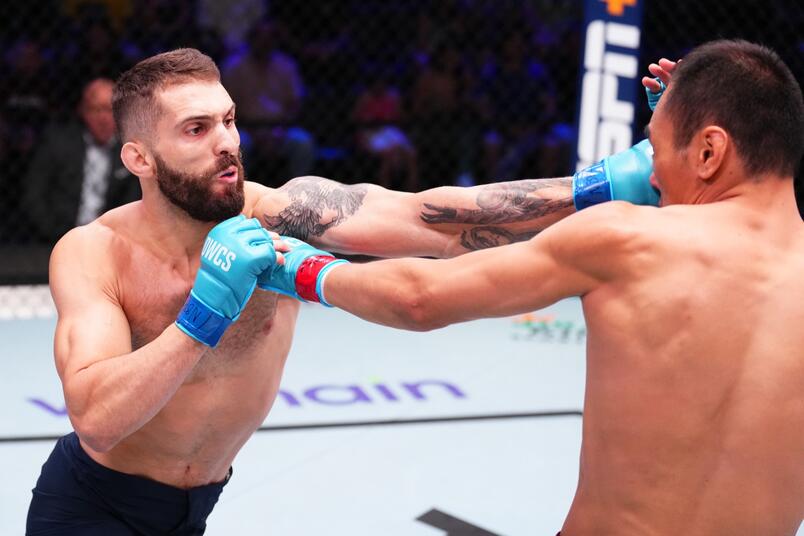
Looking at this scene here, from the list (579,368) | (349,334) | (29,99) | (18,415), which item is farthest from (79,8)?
(579,368)

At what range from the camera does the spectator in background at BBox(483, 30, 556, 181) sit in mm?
6254

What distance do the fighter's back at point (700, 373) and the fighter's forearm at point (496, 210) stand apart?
71cm

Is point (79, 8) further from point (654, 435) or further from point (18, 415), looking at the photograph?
point (654, 435)

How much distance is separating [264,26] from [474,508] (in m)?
3.66

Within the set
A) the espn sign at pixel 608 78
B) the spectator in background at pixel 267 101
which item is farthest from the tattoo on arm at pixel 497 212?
the spectator in background at pixel 267 101

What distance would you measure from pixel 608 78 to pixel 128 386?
155 inches

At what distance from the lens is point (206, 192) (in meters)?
2.11

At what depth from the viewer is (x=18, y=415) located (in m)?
3.67

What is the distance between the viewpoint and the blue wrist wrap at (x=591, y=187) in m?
2.14

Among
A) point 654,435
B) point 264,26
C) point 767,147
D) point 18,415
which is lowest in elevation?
point 18,415

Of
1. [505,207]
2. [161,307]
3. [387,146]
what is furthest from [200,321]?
[387,146]

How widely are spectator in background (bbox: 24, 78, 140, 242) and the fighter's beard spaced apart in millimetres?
3374

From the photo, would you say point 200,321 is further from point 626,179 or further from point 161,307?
point 626,179

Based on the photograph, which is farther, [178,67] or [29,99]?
[29,99]
